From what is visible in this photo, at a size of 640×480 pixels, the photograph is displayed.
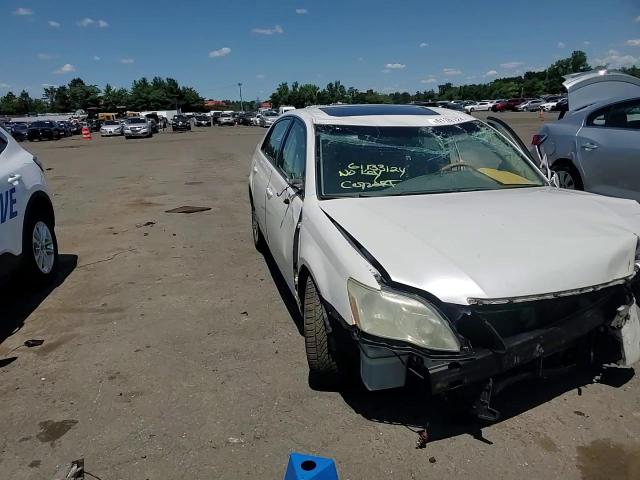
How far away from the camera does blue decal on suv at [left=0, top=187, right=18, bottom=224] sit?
4.32 metres

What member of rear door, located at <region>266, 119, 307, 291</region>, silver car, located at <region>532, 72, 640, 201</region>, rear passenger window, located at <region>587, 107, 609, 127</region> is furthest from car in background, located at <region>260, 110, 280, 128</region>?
rear door, located at <region>266, 119, 307, 291</region>

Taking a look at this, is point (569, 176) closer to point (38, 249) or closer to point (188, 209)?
point (188, 209)

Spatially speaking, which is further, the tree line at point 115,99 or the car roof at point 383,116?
the tree line at point 115,99

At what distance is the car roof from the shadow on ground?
2.97 m

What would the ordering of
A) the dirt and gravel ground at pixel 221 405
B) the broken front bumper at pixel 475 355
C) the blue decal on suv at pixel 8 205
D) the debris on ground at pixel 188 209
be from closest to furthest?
the broken front bumper at pixel 475 355 < the dirt and gravel ground at pixel 221 405 < the blue decal on suv at pixel 8 205 < the debris on ground at pixel 188 209

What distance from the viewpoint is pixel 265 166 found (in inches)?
207

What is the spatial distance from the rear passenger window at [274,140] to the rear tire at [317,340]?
2.24 meters

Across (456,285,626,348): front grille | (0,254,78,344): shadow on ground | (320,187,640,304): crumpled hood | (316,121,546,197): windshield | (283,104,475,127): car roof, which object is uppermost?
(283,104,475,127): car roof

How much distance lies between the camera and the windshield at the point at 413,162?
3.63m

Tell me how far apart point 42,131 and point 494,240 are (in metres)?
44.0

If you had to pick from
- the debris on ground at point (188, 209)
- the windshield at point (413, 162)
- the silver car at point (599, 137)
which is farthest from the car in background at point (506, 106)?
the windshield at point (413, 162)

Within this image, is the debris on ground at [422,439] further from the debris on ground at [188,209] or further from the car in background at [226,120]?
the car in background at [226,120]

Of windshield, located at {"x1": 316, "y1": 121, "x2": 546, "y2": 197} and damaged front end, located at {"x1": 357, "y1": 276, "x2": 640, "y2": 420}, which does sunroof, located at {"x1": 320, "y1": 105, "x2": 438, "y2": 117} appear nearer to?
windshield, located at {"x1": 316, "y1": 121, "x2": 546, "y2": 197}

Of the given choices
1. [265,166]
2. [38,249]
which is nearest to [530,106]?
[265,166]
